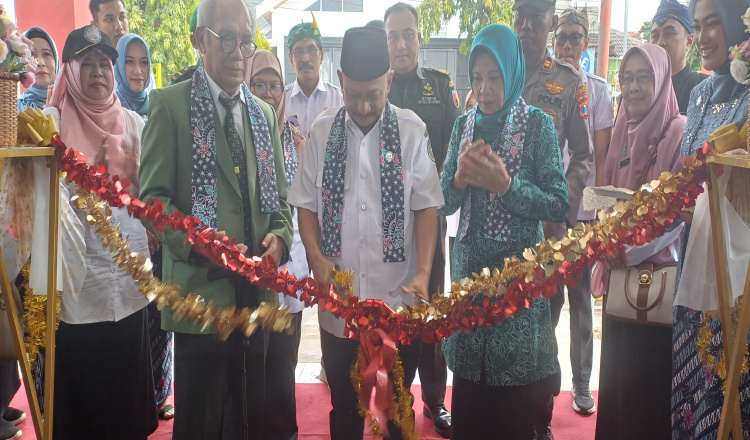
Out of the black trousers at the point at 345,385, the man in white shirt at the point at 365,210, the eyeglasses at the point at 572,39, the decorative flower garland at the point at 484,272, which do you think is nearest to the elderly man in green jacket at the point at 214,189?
the decorative flower garland at the point at 484,272

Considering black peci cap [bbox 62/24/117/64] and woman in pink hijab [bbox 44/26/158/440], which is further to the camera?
black peci cap [bbox 62/24/117/64]

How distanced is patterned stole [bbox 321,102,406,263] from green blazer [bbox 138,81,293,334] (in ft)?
0.98

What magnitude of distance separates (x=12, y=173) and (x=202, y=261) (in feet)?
2.49

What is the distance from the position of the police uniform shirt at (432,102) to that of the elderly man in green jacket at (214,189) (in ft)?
4.02

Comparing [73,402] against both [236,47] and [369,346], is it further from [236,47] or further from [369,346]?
[236,47]

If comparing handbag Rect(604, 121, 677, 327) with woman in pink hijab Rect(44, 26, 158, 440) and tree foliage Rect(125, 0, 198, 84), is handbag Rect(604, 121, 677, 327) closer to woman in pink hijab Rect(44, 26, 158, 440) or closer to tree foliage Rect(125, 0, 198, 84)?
woman in pink hijab Rect(44, 26, 158, 440)

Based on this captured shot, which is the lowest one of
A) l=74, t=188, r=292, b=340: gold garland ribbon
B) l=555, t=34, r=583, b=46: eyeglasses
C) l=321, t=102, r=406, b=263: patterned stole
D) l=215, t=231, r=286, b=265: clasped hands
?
l=74, t=188, r=292, b=340: gold garland ribbon

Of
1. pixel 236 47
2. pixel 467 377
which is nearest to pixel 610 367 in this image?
pixel 467 377

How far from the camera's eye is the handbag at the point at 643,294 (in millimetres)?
2543

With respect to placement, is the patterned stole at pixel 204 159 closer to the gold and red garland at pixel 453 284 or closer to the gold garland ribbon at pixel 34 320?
the gold and red garland at pixel 453 284

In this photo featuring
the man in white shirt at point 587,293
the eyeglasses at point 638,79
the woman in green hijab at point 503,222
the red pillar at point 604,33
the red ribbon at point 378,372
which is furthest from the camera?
the red pillar at point 604,33

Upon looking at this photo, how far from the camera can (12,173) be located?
2.24 metres

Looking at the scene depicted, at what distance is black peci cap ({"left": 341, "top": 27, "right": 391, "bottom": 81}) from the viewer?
220 cm

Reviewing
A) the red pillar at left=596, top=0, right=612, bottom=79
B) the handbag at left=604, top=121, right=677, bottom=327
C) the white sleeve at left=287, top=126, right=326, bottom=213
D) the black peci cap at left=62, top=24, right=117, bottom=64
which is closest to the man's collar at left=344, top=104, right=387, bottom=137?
the white sleeve at left=287, top=126, right=326, bottom=213
